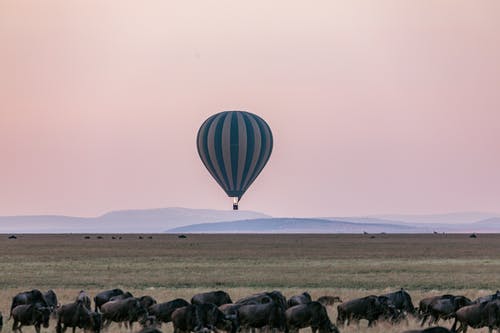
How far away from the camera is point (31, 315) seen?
1104 inches

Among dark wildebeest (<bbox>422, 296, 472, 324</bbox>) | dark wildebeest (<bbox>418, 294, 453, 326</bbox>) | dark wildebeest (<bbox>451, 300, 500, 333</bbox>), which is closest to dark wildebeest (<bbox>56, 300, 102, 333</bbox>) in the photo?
dark wildebeest (<bbox>451, 300, 500, 333</bbox>)

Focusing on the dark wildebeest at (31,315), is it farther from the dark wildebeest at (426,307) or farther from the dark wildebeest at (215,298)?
the dark wildebeest at (426,307)

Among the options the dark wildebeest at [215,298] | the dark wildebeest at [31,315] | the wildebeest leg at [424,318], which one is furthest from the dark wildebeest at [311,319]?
the dark wildebeest at [31,315]

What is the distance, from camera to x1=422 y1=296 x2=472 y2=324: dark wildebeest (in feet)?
97.5

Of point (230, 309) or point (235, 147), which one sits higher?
point (235, 147)

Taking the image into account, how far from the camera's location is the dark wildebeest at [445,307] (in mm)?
29703

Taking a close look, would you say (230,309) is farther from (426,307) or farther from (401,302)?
(426,307)

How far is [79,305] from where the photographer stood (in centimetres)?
2698

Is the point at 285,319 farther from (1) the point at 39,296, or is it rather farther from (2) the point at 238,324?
(1) the point at 39,296

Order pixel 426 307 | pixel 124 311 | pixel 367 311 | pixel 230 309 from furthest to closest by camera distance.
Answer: pixel 426 307
pixel 367 311
pixel 124 311
pixel 230 309

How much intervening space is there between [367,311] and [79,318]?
8.36 meters

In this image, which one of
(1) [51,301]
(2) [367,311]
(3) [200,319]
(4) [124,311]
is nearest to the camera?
(3) [200,319]

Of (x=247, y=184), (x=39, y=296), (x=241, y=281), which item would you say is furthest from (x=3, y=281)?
(x=247, y=184)

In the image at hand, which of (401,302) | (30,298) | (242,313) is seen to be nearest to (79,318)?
(30,298)
